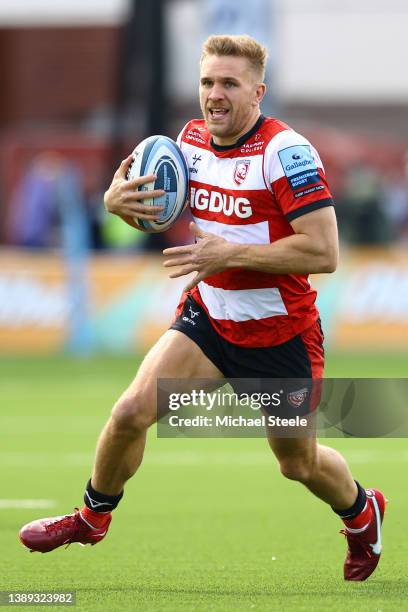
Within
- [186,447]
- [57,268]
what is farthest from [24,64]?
[186,447]

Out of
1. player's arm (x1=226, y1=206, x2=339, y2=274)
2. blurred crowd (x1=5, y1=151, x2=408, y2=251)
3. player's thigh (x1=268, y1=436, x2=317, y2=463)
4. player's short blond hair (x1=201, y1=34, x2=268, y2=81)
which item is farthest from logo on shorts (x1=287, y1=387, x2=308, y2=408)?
blurred crowd (x1=5, y1=151, x2=408, y2=251)

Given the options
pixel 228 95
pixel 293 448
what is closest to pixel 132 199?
pixel 228 95

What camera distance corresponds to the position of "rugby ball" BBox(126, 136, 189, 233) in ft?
23.5

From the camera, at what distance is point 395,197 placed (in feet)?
81.6

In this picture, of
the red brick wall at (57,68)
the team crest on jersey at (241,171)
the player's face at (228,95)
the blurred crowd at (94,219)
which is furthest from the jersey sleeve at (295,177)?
the red brick wall at (57,68)

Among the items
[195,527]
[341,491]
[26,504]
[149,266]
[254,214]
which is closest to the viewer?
[254,214]

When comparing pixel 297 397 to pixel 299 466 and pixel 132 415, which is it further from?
pixel 132 415

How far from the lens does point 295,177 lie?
689 cm

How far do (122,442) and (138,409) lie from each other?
0.18 meters

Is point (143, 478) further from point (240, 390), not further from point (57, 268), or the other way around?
point (57, 268)

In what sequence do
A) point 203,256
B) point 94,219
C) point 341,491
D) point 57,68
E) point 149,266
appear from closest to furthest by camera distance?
point 203,256
point 341,491
point 149,266
point 94,219
point 57,68

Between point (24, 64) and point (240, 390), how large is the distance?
2704 cm

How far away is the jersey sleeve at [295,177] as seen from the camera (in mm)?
6875

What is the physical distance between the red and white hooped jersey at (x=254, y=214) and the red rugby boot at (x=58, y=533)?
1047 mm
